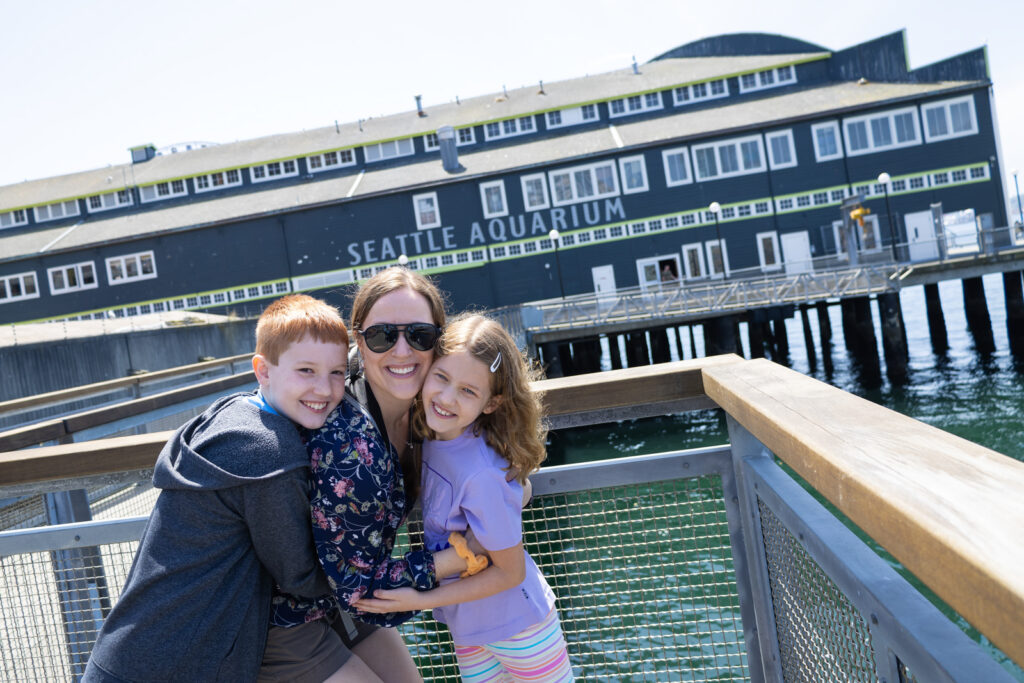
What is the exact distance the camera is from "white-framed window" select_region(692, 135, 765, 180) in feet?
121

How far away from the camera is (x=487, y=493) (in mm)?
2145

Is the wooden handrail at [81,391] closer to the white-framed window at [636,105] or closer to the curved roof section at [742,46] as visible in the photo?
the white-framed window at [636,105]

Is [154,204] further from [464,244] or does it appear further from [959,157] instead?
[959,157]

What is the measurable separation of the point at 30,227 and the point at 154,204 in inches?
276

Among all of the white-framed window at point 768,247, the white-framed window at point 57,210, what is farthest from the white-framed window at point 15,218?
the white-framed window at point 768,247

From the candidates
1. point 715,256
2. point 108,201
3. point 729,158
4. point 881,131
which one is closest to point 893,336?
point 715,256

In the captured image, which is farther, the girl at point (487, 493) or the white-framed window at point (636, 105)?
the white-framed window at point (636, 105)

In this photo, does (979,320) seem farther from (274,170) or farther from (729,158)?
(274,170)

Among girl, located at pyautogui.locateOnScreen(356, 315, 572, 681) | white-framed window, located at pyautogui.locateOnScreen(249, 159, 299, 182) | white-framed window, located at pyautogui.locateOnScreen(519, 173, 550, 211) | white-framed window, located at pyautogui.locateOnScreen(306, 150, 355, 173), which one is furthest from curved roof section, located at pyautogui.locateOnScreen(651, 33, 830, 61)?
girl, located at pyautogui.locateOnScreen(356, 315, 572, 681)

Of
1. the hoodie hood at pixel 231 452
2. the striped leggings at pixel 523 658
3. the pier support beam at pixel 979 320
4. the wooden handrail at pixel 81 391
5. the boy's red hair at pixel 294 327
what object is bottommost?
the pier support beam at pixel 979 320

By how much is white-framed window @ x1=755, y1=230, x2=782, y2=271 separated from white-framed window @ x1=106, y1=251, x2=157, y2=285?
2890cm

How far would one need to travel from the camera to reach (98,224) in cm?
4191

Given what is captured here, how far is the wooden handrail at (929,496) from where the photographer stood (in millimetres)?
802

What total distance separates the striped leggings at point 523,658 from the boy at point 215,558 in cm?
60
